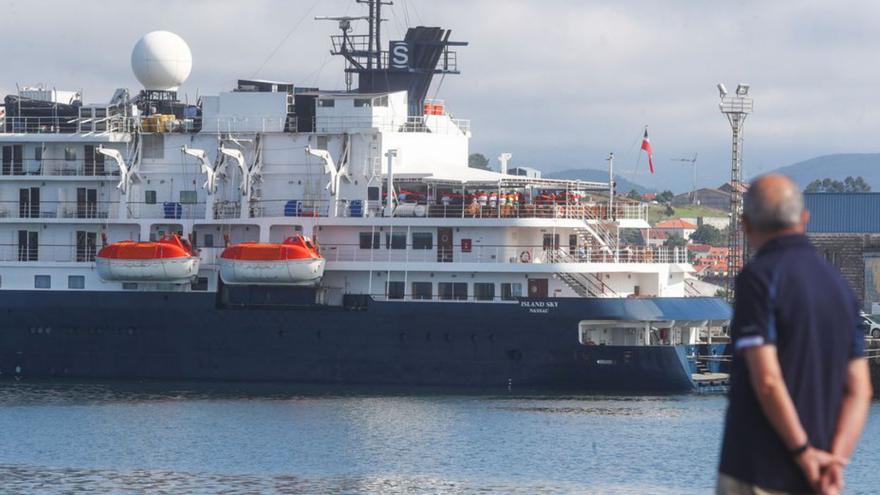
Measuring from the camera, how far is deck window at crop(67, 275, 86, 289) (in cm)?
4453

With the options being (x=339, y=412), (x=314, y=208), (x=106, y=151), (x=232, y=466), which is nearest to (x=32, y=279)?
(x=106, y=151)

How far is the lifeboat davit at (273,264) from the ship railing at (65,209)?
5.81 metres

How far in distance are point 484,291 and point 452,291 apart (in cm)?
86

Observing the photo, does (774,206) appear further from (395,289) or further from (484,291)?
(395,289)

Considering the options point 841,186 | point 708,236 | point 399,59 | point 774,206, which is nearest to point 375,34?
point 399,59

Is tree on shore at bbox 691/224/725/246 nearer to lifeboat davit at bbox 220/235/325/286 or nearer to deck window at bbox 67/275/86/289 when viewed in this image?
deck window at bbox 67/275/86/289

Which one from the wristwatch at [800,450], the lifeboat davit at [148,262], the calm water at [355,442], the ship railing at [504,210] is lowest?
the calm water at [355,442]

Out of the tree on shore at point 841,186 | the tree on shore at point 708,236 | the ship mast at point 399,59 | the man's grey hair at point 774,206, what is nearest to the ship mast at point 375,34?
the ship mast at point 399,59

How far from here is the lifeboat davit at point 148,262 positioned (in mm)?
41906

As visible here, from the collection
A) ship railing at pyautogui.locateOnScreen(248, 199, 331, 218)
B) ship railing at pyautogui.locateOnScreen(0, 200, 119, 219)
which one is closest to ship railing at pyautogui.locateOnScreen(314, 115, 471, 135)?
ship railing at pyautogui.locateOnScreen(248, 199, 331, 218)

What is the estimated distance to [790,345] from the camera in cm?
739

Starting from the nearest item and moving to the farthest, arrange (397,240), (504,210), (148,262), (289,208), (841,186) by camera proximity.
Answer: (504,210) → (148,262) → (397,240) → (289,208) → (841,186)

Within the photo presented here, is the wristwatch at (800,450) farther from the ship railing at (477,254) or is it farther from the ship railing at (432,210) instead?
the ship railing at (432,210)

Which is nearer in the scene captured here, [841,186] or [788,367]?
[788,367]
